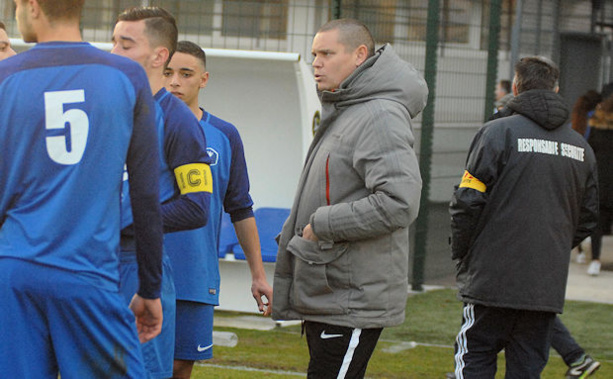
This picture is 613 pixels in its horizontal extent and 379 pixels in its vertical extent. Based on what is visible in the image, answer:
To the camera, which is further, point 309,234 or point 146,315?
point 309,234

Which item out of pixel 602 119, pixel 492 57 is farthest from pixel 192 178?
pixel 602 119

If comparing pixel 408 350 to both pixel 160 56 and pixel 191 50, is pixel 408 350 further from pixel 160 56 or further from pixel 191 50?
pixel 160 56

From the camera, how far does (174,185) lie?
3.73m

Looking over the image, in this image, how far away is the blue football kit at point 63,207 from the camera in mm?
2770

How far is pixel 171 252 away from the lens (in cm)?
451

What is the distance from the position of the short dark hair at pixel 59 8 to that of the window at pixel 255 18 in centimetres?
589

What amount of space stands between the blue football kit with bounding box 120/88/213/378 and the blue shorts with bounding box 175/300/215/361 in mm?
734

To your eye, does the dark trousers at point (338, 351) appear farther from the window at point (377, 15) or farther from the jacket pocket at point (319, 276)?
the window at point (377, 15)

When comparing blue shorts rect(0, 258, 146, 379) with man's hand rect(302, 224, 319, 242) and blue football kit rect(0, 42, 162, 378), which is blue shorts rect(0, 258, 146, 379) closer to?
blue football kit rect(0, 42, 162, 378)

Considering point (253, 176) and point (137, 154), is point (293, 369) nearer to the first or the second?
point (253, 176)

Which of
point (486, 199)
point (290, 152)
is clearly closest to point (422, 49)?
point (290, 152)

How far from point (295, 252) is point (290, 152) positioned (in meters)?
4.96

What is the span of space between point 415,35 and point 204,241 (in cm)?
544

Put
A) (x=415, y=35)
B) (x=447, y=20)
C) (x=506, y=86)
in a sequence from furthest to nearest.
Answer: (x=506, y=86), (x=447, y=20), (x=415, y=35)
